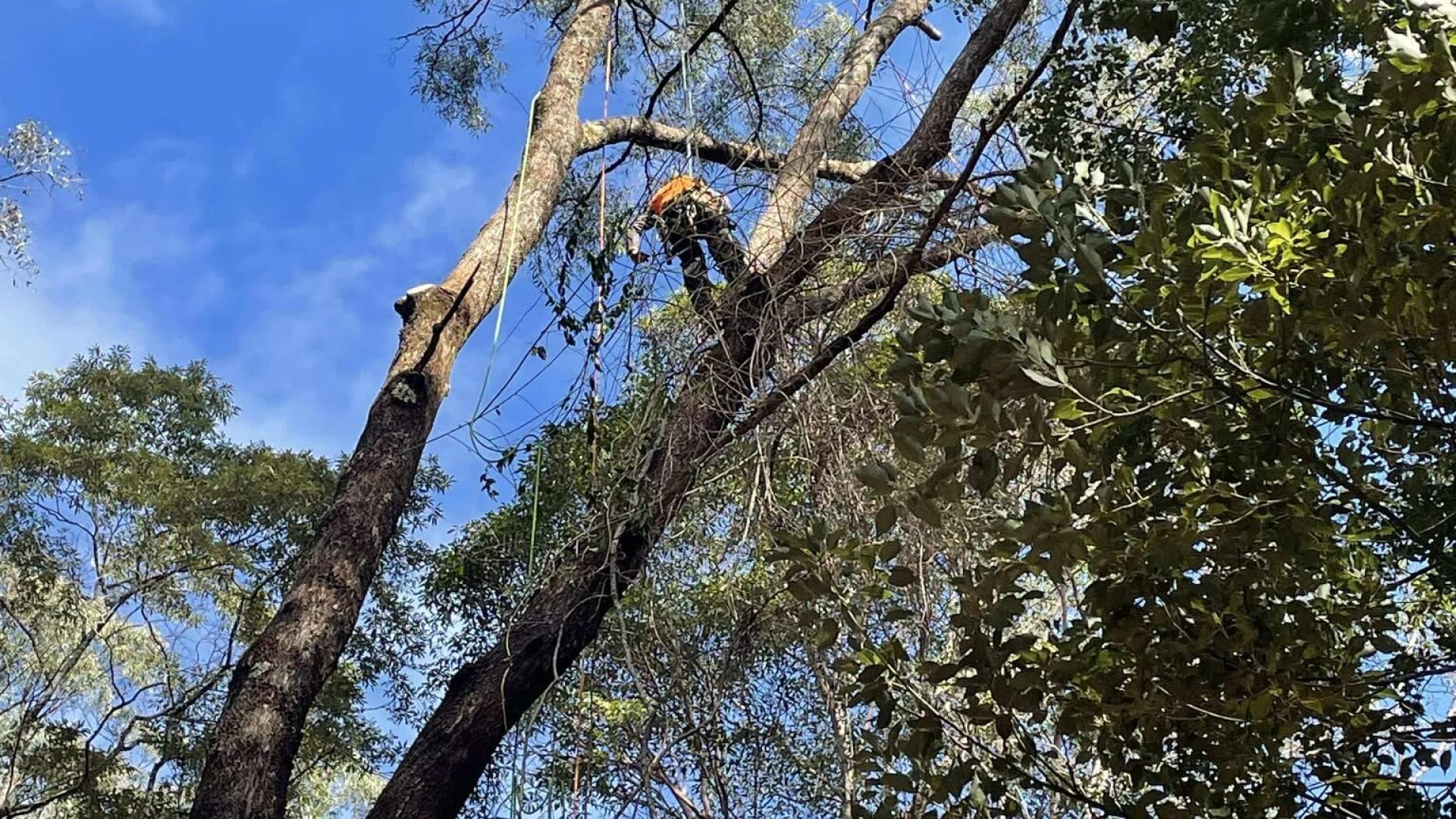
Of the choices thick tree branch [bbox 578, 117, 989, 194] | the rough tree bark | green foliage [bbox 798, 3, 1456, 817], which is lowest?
green foliage [bbox 798, 3, 1456, 817]

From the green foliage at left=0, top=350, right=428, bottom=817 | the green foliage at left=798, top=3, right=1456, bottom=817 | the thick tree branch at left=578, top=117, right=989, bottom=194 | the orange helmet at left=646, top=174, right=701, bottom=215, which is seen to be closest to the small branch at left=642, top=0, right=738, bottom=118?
the thick tree branch at left=578, top=117, right=989, bottom=194

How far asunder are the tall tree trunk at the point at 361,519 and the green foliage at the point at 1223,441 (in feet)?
5.16

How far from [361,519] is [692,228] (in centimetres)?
103

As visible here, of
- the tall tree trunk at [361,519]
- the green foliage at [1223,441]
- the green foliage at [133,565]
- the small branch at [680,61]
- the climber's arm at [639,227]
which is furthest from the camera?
the green foliage at [133,565]

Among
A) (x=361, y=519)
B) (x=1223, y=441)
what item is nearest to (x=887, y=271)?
(x=1223, y=441)

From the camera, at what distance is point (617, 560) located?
2822 mm

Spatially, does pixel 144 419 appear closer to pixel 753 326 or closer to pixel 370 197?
pixel 370 197

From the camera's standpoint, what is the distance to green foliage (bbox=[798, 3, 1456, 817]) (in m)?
1.30

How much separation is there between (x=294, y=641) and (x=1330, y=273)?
2.31 m

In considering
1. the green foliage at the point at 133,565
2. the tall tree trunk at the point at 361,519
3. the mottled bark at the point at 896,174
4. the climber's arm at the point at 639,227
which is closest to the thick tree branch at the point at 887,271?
the mottled bark at the point at 896,174

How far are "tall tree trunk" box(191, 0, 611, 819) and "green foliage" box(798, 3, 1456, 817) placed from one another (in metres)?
1.57

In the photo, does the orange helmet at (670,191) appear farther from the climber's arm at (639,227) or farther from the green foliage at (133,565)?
the green foliage at (133,565)

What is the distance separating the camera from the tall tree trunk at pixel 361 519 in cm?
273

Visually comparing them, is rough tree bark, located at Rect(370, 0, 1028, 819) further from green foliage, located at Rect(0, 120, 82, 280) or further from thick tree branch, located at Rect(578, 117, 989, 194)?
green foliage, located at Rect(0, 120, 82, 280)
